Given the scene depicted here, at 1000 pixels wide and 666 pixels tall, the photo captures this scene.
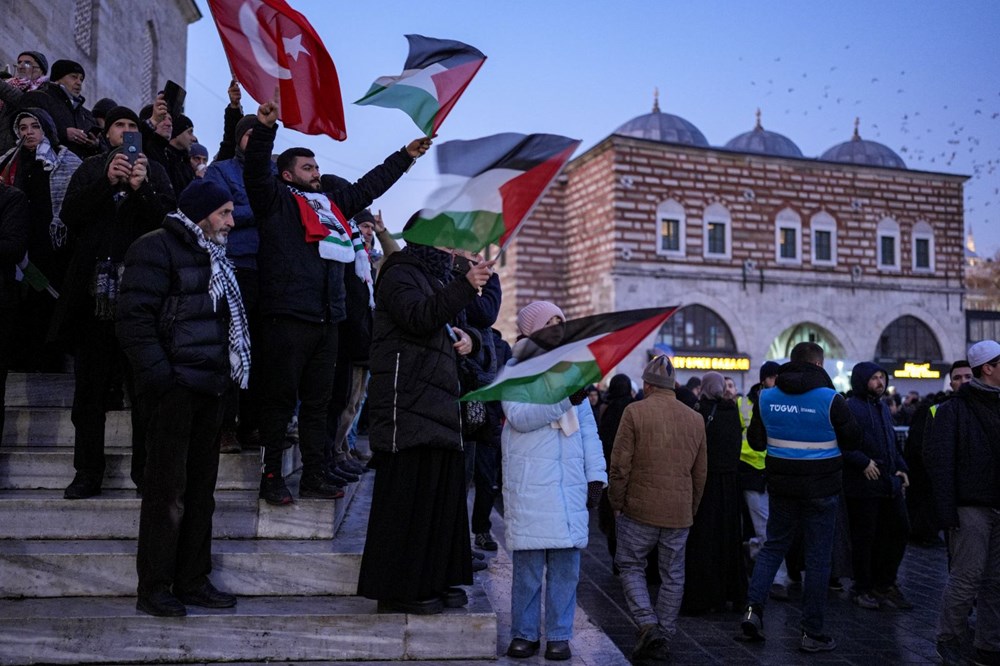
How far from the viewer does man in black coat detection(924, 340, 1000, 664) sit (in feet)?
17.2

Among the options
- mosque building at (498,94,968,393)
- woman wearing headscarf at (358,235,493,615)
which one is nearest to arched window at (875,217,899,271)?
mosque building at (498,94,968,393)

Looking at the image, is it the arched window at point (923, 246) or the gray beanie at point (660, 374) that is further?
the arched window at point (923, 246)

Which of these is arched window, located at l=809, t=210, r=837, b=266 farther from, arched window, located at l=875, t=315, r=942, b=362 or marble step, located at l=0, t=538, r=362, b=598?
marble step, located at l=0, t=538, r=362, b=598

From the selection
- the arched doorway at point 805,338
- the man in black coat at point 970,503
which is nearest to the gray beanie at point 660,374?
the man in black coat at point 970,503

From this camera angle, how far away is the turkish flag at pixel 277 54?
4.96m

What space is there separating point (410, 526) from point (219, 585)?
Answer: 1.10m

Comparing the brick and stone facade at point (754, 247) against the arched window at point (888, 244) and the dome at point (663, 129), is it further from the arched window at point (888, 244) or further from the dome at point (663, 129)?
the dome at point (663, 129)

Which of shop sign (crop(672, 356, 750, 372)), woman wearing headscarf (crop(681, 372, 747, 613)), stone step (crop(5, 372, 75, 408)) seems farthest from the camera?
shop sign (crop(672, 356, 750, 372))

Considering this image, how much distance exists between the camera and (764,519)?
25.8 ft

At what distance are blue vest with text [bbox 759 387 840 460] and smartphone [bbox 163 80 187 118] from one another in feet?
16.2

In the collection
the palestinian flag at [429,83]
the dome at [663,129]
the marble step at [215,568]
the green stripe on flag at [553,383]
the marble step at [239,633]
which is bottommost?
the marble step at [239,633]

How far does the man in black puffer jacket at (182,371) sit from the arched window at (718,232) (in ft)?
91.6

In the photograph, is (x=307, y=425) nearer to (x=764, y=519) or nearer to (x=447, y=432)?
(x=447, y=432)

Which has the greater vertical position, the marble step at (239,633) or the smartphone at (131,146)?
the smartphone at (131,146)
